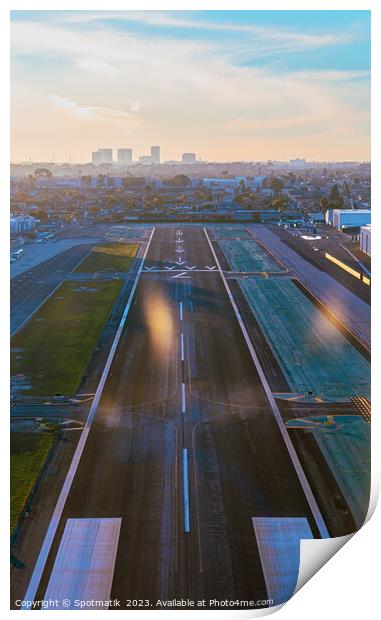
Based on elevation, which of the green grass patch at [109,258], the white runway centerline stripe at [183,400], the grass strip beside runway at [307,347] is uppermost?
the green grass patch at [109,258]

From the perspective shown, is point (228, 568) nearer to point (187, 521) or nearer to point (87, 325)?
point (187, 521)

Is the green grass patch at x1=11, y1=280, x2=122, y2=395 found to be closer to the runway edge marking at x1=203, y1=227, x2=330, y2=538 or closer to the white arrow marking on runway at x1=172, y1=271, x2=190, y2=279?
the white arrow marking on runway at x1=172, y1=271, x2=190, y2=279

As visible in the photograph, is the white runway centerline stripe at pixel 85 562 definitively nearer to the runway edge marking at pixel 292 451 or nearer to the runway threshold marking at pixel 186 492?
the runway threshold marking at pixel 186 492

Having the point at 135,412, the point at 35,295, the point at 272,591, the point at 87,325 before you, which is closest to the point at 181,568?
the point at 272,591

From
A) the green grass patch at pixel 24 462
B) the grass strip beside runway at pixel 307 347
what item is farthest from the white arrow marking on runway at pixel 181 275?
the green grass patch at pixel 24 462

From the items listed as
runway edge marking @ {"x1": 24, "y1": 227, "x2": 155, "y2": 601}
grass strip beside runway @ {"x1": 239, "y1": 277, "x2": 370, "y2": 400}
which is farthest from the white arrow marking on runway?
runway edge marking @ {"x1": 24, "y1": 227, "x2": 155, "y2": 601}

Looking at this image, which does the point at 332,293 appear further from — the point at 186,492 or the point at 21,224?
the point at 21,224
